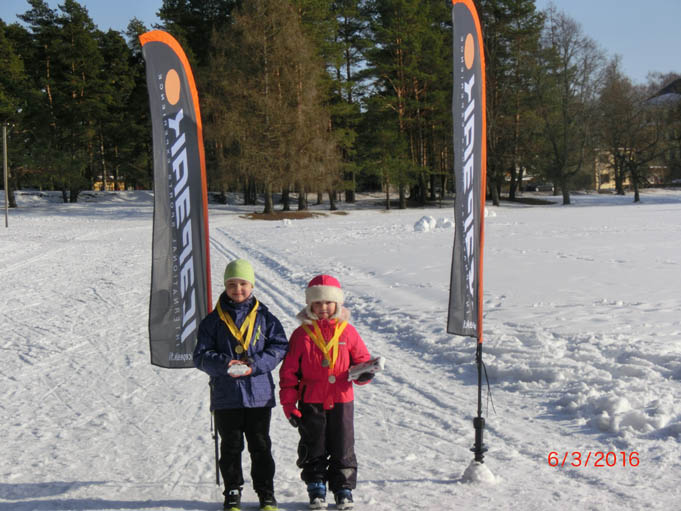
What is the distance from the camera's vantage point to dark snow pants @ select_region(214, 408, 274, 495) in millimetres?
3750

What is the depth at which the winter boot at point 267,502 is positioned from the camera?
3.71 metres

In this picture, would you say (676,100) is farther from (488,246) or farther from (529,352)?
(529,352)

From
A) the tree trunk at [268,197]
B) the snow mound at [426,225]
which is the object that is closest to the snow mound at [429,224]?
the snow mound at [426,225]

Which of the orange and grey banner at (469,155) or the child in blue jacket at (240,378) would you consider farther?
the orange and grey banner at (469,155)

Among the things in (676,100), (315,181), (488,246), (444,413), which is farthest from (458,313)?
(676,100)

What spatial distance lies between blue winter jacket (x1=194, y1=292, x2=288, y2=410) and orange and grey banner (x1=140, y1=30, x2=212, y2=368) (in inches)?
34.0

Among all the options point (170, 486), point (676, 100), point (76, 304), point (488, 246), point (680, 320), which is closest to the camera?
point (170, 486)

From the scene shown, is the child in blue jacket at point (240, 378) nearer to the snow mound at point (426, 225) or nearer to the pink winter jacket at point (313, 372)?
the pink winter jacket at point (313, 372)

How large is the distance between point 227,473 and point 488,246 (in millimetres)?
15708

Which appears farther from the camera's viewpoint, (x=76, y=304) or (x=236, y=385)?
(x=76, y=304)

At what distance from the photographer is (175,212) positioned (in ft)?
15.1

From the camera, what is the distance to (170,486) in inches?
160

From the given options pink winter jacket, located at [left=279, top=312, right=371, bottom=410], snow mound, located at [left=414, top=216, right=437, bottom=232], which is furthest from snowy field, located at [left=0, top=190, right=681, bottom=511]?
snow mound, located at [left=414, top=216, right=437, bottom=232]
